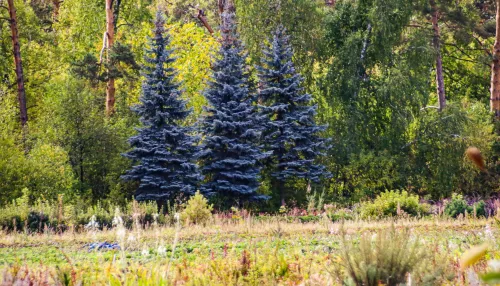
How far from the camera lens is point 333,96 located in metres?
27.9

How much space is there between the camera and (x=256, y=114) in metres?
24.4

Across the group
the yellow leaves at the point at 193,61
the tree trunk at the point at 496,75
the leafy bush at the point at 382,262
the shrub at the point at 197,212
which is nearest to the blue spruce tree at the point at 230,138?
the shrub at the point at 197,212

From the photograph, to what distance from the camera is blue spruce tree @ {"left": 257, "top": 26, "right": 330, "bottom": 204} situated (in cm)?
2384

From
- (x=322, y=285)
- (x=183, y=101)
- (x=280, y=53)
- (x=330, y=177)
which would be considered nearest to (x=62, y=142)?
(x=183, y=101)

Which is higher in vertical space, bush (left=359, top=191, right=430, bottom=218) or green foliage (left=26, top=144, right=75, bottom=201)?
green foliage (left=26, top=144, right=75, bottom=201)

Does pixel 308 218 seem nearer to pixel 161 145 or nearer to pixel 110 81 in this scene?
pixel 161 145

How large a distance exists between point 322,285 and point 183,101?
55.6 feet

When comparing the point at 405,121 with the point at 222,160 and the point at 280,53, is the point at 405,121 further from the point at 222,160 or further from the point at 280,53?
the point at 222,160

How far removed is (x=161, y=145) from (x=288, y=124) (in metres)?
4.95

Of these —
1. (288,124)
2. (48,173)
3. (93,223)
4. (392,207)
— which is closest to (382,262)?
(93,223)

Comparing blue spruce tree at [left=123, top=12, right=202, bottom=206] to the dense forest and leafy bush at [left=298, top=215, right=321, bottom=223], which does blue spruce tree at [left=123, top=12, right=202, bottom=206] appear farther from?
leafy bush at [left=298, top=215, right=321, bottom=223]

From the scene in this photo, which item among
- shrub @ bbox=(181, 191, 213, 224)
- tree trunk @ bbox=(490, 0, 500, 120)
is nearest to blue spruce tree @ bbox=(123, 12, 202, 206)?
shrub @ bbox=(181, 191, 213, 224)

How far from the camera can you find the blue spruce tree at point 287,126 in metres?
23.8

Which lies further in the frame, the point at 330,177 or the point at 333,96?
the point at 333,96
